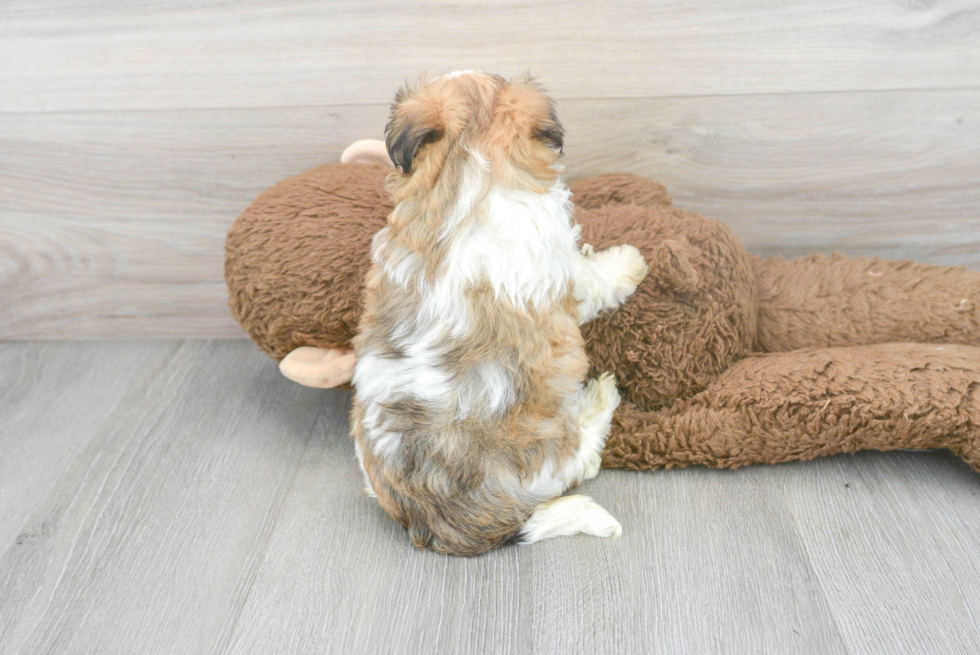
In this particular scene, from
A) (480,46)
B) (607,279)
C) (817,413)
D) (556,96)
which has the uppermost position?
(480,46)

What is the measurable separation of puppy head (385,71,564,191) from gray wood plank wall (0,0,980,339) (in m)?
0.53

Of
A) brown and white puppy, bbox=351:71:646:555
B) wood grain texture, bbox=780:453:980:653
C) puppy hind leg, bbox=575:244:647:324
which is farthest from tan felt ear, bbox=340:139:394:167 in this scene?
wood grain texture, bbox=780:453:980:653

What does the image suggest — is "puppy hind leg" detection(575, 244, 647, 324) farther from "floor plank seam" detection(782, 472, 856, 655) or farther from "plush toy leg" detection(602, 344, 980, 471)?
"floor plank seam" detection(782, 472, 856, 655)

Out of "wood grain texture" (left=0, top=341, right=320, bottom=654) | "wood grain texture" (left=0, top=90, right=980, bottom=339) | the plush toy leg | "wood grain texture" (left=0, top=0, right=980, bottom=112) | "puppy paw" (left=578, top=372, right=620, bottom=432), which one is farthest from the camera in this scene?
"wood grain texture" (left=0, top=90, right=980, bottom=339)

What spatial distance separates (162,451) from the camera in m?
1.76

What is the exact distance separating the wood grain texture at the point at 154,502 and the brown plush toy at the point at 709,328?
25 cm

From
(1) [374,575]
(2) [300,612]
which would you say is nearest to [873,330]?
(1) [374,575]

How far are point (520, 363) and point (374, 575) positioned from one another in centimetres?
49

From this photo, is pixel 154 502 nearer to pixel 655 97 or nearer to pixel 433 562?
pixel 433 562

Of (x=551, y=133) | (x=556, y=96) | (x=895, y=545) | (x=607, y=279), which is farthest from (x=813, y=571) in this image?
(x=556, y=96)

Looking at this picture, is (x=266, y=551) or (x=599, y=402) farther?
(x=599, y=402)

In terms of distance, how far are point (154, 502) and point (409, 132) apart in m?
0.99

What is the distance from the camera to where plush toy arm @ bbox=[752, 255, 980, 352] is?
5.43 feet

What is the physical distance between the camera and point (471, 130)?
1.26 m
